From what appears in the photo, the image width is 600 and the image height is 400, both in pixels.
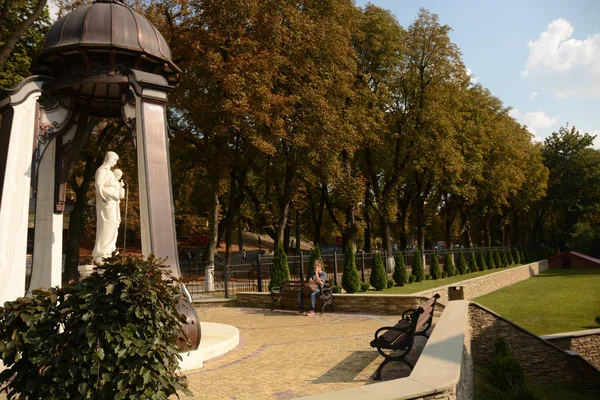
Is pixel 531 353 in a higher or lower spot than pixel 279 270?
lower

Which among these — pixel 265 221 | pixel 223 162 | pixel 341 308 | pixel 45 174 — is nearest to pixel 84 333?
pixel 45 174

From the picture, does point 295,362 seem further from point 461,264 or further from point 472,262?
point 472,262

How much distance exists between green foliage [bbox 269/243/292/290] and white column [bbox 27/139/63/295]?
8.57m

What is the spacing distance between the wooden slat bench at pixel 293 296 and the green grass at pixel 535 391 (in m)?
4.67

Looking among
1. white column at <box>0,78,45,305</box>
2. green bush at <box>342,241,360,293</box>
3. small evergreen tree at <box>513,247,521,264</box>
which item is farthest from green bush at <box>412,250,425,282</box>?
small evergreen tree at <box>513,247,521,264</box>

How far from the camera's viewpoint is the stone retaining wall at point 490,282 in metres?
19.4

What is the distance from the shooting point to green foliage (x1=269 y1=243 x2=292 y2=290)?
701 inches

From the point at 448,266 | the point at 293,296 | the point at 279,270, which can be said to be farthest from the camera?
the point at 448,266

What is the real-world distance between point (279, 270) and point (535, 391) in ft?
35.0

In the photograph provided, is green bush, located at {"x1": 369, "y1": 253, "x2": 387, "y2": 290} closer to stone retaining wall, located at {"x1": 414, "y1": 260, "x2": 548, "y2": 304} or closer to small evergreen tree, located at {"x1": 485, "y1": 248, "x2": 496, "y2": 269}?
stone retaining wall, located at {"x1": 414, "y1": 260, "x2": 548, "y2": 304}

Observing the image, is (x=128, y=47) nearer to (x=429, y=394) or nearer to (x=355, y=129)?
(x=429, y=394)

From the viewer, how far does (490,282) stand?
2708cm

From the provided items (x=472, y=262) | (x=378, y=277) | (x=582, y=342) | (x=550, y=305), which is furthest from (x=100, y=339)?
(x=472, y=262)

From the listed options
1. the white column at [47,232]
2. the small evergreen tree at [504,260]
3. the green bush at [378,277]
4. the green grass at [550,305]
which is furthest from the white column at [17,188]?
the small evergreen tree at [504,260]
